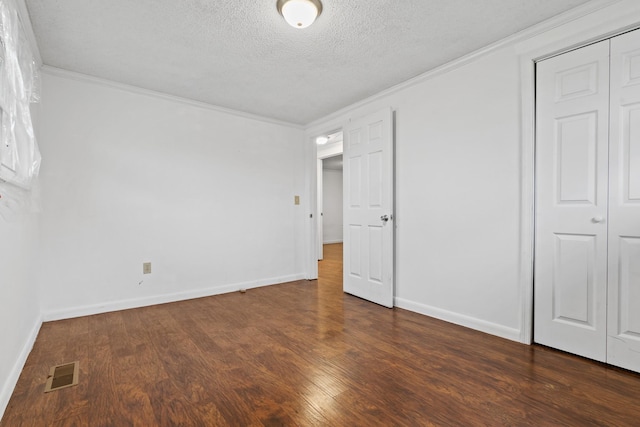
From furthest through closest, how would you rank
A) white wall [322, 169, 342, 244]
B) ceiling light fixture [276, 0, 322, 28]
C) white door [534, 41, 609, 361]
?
white wall [322, 169, 342, 244] → white door [534, 41, 609, 361] → ceiling light fixture [276, 0, 322, 28]

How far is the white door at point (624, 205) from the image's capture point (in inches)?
72.6

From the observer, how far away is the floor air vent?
176cm

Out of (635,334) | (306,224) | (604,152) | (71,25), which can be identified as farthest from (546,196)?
(71,25)

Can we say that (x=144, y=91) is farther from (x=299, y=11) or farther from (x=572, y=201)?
(x=572, y=201)

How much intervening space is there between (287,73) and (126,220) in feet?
7.24

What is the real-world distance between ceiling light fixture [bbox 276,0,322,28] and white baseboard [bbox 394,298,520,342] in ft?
8.45

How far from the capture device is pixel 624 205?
1881mm

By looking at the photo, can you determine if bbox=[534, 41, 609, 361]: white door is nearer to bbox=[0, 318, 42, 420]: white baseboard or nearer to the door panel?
the door panel

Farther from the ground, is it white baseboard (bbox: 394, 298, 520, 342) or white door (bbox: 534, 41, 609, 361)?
white door (bbox: 534, 41, 609, 361)

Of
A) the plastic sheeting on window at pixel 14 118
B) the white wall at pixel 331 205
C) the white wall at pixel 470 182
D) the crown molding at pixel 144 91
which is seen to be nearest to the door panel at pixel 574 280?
the white wall at pixel 470 182

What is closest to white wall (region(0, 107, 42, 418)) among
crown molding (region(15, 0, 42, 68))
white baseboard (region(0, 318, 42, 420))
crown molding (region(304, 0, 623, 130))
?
white baseboard (region(0, 318, 42, 420))

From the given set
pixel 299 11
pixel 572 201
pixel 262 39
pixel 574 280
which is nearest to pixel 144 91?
pixel 262 39

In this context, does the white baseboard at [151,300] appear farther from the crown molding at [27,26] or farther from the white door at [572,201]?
the white door at [572,201]

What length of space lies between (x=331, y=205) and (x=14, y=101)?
8070 mm
